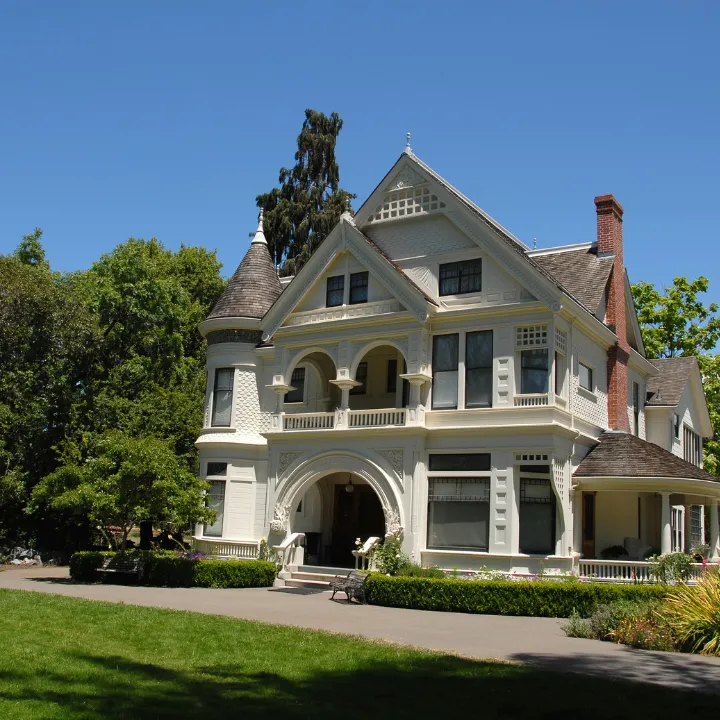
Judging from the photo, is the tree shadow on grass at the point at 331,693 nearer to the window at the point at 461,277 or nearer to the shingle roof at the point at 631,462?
the shingle roof at the point at 631,462

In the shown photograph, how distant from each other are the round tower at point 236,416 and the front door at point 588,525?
10.6 metres

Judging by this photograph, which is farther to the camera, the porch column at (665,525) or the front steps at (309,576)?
the front steps at (309,576)

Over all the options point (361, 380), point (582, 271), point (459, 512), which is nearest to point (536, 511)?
point (459, 512)

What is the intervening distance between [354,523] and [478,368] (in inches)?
314

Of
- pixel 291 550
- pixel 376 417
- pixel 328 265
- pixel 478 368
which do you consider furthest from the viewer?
pixel 328 265

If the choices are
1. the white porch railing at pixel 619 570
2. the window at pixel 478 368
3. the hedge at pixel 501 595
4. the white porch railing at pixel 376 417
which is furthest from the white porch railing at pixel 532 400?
the hedge at pixel 501 595

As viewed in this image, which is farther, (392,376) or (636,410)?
(636,410)

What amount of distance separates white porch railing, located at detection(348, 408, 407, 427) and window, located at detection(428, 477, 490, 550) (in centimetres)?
215

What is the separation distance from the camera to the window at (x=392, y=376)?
97.1ft

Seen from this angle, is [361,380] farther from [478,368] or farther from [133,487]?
[133,487]

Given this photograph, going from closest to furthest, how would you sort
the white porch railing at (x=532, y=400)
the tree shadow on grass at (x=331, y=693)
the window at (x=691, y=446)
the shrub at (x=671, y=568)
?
the tree shadow on grass at (x=331, y=693), the shrub at (x=671, y=568), the white porch railing at (x=532, y=400), the window at (x=691, y=446)

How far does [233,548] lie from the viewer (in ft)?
92.1

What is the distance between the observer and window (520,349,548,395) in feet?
79.2

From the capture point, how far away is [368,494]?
29641 mm
